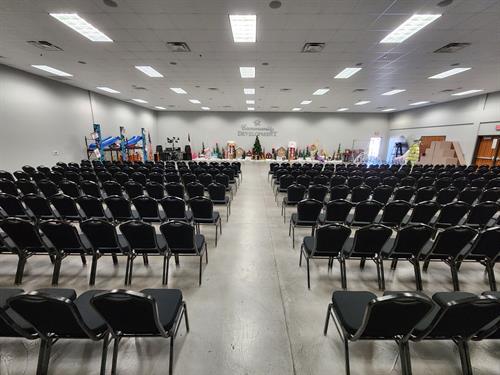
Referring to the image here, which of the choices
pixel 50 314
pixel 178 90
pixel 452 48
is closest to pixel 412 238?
pixel 50 314

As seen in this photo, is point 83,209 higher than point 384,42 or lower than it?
lower

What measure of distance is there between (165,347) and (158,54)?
21.8 ft

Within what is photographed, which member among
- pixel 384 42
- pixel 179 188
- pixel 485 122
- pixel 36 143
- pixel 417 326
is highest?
pixel 384 42

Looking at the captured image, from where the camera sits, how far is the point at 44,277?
3.08 meters

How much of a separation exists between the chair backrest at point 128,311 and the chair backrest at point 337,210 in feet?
10.1

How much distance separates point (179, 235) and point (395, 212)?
3.55 metres

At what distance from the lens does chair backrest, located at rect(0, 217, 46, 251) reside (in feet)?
8.68

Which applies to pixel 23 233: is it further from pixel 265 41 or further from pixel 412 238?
pixel 265 41

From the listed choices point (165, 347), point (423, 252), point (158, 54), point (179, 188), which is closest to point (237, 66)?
point (158, 54)

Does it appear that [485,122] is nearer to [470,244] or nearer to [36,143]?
[470,244]

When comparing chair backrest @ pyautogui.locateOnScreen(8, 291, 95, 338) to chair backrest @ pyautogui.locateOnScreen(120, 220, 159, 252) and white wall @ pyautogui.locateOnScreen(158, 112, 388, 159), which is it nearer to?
chair backrest @ pyautogui.locateOnScreen(120, 220, 159, 252)

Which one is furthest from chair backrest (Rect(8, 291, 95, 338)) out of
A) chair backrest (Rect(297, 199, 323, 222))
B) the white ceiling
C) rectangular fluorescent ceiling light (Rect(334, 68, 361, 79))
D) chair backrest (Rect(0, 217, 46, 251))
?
rectangular fluorescent ceiling light (Rect(334, 68, 361, 79))

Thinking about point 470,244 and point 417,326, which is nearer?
point 417,326

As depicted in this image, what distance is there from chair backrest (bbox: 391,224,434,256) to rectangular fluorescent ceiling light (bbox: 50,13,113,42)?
647 cm
